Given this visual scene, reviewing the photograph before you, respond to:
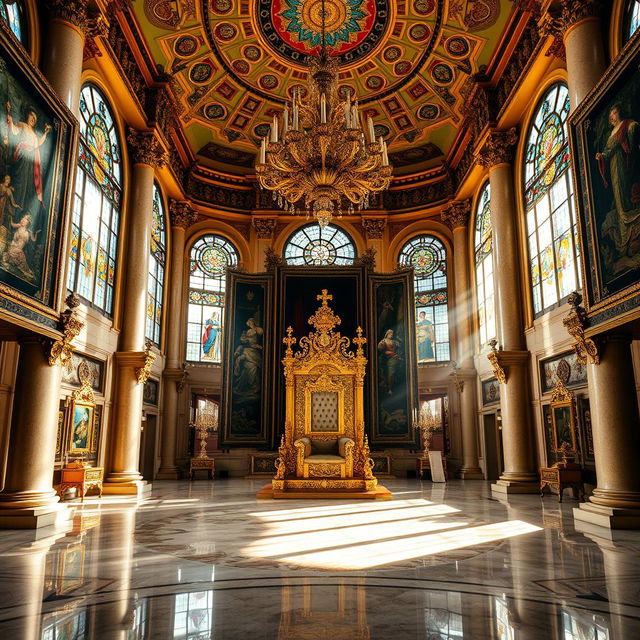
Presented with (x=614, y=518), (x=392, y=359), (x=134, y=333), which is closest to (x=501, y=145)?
(x=392, y=359)

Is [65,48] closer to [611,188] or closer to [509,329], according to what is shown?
[611,188]

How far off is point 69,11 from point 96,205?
145 inches

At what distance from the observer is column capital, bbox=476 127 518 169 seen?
1201 centimetres

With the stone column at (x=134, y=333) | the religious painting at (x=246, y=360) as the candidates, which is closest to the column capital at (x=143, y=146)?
the stone column at (x=134, y=333)

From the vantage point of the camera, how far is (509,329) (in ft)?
37.4

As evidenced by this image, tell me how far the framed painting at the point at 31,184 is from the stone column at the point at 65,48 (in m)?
0.81

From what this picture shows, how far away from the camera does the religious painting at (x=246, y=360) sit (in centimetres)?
A: 1459

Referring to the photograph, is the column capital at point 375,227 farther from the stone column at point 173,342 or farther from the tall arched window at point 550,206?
the tall arched window at point 550,206

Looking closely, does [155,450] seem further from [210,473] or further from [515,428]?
[515,428]

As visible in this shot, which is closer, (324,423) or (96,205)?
(96,205)

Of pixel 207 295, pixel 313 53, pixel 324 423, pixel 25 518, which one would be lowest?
pixel 25 518

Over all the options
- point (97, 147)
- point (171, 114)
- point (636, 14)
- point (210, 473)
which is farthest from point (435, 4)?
point (210, 473)

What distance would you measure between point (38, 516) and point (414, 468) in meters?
11.5

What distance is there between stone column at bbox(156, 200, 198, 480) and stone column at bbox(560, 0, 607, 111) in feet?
36.3
